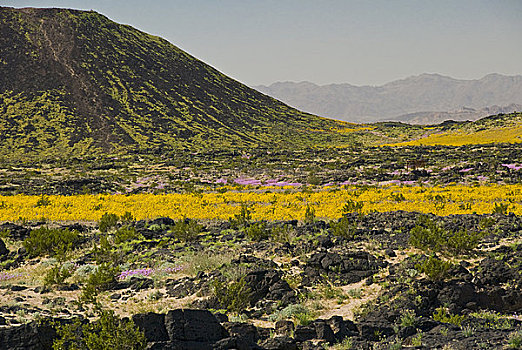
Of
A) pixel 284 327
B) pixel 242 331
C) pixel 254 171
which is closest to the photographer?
pixel 242 331

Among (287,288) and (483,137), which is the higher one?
(483,137)

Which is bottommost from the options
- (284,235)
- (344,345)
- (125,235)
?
(125,235)

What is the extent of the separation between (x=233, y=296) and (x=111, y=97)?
3604 inches

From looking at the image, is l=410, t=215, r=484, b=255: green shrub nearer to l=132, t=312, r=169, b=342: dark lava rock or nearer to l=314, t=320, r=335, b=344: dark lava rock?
l=314, t=320, r=335, b=344: dark lava rock

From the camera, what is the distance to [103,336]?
6961 millimetres

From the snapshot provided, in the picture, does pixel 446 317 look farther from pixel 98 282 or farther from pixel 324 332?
pixel 98 282

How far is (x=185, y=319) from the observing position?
746 centimetres

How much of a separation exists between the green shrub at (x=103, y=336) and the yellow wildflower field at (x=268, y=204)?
596 inches

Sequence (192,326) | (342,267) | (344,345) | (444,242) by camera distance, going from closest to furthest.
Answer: (192,326) → (344,345) → (342,267) → (444,242)

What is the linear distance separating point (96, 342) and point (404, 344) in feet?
17.4

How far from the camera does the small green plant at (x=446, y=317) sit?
898 centimetres

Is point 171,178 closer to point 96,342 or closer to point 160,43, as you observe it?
point 96,342

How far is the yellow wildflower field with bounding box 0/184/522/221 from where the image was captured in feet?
76.9

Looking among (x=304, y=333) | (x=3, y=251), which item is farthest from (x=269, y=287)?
(x=3, y=251)
